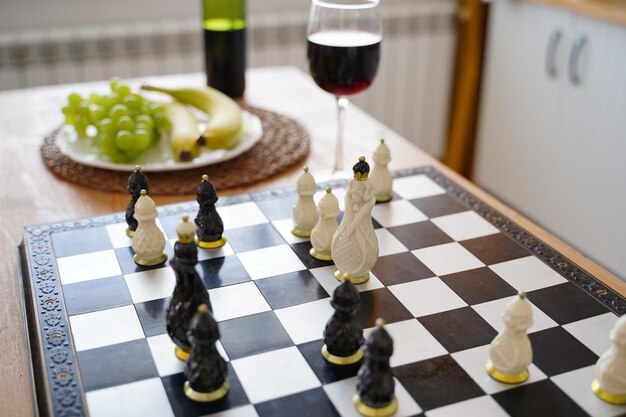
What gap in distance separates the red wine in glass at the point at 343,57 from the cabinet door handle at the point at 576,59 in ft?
4.61

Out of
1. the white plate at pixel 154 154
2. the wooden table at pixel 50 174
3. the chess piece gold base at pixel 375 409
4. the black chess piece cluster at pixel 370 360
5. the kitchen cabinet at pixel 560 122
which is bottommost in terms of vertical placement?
the kitchen cabinet at pixel 560 122

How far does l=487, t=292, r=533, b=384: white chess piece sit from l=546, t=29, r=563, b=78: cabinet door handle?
78.4 inches

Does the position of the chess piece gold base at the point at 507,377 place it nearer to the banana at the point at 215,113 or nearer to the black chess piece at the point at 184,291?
the black chess piece at the point at 184,291

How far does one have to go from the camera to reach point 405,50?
316cm

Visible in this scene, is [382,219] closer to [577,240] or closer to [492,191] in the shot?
[577,240]

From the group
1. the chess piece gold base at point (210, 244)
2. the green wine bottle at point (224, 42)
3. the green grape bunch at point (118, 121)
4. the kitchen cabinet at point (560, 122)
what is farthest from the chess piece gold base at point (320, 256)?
the kitchen cabinet at point (560, 122)

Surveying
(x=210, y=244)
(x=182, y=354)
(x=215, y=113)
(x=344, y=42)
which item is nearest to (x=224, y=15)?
(x=215, y=113)

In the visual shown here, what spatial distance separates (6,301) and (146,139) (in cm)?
48

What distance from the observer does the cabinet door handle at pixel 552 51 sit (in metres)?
2.57

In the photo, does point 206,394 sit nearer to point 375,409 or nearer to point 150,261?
point 375,409

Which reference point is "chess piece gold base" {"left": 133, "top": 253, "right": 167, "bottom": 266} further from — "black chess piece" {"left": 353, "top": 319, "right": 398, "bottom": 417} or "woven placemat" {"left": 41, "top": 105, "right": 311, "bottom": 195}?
"black chess piece" {"left": 353, "top": 319, "right": 398, "bottom": 417}

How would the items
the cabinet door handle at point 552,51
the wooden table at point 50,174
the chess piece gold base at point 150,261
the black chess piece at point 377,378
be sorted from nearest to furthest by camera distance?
the black chess piece at point 377,378, the wooden table at point 50,174, the chess piece gold base at point 150,261, the cabinet door handle at point 552,51

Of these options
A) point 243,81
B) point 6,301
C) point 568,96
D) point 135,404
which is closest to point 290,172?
point 243,81

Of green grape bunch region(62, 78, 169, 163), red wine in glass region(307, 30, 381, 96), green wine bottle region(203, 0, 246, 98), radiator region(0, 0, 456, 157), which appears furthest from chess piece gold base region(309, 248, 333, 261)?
radiator region(0, 0, 456, 157)
